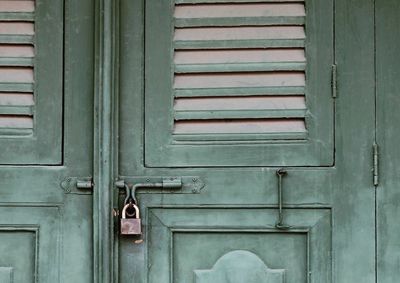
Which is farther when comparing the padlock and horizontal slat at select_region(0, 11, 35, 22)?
horizontal slat at select_region(0, 11, 35, 22)

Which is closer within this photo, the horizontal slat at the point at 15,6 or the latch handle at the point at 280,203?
the latch handle at the point at 280,203

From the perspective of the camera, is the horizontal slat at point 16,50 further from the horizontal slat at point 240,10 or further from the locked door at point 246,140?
the horizontal slat at point 240,10

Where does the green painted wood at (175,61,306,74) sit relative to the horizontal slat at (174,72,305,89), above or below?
above

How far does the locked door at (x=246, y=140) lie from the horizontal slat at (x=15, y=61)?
317 millimetres

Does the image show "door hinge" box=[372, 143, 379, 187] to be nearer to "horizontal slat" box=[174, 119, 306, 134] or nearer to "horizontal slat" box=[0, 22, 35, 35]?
"horizontal slat" box=[174, 119, 306, 134]

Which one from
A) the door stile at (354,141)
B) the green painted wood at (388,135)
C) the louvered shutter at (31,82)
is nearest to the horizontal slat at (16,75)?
the louvered shutter at (31,82)

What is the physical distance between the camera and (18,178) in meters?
2.61

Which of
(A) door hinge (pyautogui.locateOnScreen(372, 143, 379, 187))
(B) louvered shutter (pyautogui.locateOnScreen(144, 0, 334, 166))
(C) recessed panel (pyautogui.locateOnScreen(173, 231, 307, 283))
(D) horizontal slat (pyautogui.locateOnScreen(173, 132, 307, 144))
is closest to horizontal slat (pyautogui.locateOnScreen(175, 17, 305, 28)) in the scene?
(B) louvered shutter (pyautogui.locateOnScreen(144, 0, 334, 166))

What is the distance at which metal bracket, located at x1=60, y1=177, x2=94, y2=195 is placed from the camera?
258cm

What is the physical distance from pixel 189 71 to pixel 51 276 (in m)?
0.84

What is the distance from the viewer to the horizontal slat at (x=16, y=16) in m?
2.64

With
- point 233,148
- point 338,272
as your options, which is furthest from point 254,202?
point 338,272

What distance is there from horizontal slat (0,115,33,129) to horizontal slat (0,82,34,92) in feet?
0.31

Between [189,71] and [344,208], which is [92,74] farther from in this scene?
[344,208]
